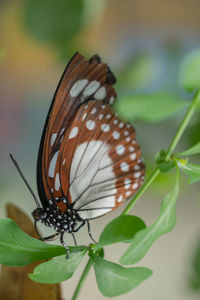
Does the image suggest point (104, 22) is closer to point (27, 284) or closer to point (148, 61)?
point (148, 61)

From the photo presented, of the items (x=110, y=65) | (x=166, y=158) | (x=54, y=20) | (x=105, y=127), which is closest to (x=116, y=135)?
(x=105, y=127)

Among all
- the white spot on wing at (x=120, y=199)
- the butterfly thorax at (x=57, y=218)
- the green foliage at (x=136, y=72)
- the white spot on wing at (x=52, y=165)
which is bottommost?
the butterfly thorax at (x=57, y=218)

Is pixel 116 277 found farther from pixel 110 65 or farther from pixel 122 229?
pixel 110 65

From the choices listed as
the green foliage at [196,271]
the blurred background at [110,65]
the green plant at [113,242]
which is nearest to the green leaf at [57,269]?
the green plant at [113,242]

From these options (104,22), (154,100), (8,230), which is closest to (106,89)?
(154,100)

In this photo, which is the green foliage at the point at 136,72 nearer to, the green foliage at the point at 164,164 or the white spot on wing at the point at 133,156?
the white spot on wing at the point at 133,156

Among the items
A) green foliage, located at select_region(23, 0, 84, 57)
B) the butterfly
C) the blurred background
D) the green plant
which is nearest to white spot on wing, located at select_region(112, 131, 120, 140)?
the butterfly

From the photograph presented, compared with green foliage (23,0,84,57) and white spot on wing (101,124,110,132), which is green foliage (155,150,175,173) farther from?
green foliage (23,0,84,57)
